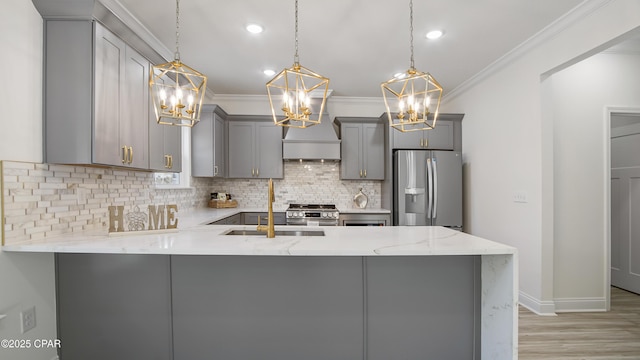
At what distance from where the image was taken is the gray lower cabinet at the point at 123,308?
1833 mm

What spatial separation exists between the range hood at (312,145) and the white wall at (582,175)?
266 centimetres

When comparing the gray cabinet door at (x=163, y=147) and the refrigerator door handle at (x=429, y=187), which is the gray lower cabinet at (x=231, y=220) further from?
the refrigerator door handle at (x=429, y=187)

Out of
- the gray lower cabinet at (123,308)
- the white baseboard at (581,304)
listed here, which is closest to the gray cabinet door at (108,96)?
the gray lower cabinet at (123,308)

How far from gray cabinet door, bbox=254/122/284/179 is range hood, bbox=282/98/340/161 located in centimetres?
17

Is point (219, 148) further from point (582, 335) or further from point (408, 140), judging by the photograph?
point (582, 335)

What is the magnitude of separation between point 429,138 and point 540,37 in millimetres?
1776

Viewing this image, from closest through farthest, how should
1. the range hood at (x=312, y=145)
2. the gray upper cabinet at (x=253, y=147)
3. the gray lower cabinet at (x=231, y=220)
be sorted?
the gray lower cabinet at (x=231, y=220)
the range hood at (x=312, y=145)
the gray upper cabinet at (x=253, y=147)

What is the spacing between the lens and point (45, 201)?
72.7 inches

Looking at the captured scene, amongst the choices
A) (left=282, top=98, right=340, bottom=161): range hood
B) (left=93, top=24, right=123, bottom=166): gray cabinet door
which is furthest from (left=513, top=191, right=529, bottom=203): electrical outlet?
(left=93, top=24, right=123, bottom=166): gray cabinet door

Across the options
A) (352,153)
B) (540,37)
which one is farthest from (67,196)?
(540,37)

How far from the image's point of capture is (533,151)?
10.1ft

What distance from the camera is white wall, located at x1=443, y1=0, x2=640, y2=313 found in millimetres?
2545

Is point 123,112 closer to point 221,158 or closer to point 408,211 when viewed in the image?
point 221,158

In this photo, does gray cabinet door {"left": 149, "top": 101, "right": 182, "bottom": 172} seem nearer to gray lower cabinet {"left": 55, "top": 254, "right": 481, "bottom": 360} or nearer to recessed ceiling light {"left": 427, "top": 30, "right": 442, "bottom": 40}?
gray lower cabinet {"left": 55, "top": 254, "right": 481, "bottom": 360}
